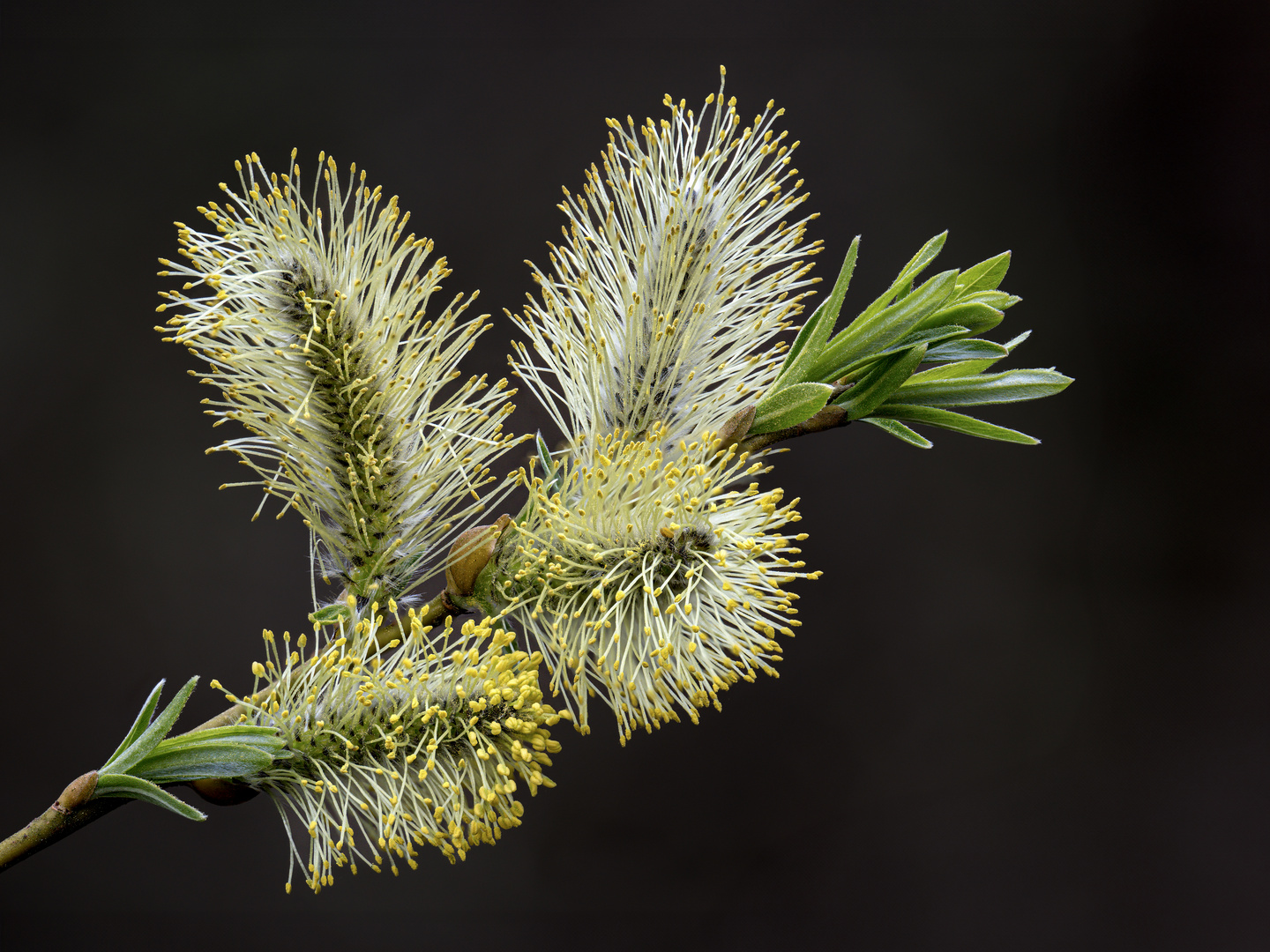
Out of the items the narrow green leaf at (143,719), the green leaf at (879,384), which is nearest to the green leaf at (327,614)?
the narrow green leaf at (143,719)

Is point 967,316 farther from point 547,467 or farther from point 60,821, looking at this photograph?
point 60,821

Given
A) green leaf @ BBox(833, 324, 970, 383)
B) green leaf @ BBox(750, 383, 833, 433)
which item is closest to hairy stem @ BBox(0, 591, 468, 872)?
green leaf @ BBox(750, 383, 833, 433)

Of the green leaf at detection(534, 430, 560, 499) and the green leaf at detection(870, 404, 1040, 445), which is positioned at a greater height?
the green leaf at detection(534, 430, 560, 499)

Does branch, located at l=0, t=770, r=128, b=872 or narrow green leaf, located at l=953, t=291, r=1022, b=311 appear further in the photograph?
narrow green leaf, located at l=953, t=291, r=1022, b=311

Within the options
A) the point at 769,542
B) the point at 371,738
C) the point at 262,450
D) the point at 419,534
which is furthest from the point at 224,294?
the point at 769,542

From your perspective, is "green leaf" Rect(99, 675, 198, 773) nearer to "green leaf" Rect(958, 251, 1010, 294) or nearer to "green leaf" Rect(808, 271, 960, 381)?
"green leaf" Rect(808, 271, 960, 381)

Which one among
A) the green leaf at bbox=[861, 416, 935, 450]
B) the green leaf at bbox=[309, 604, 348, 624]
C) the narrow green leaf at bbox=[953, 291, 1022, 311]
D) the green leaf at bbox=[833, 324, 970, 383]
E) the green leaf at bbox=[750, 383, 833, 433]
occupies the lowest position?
the green leaf at bbox=[309, 604, 348, 624]

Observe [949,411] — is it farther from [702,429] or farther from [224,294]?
[224,294]
